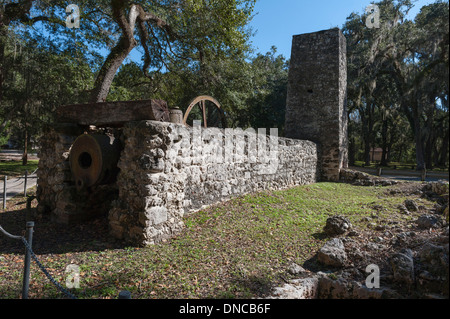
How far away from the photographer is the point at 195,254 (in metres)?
4.01

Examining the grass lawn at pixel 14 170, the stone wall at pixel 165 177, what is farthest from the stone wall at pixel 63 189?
the grass lawn at pixel 14 170

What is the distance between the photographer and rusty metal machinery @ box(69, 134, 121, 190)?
485cm

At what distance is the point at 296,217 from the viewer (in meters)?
5.90

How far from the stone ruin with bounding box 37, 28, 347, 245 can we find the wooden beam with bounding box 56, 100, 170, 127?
16 millimetres

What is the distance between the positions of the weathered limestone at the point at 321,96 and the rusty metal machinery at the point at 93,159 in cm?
898

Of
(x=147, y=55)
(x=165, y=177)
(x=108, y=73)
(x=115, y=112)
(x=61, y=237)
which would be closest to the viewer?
(x=165, y=177)

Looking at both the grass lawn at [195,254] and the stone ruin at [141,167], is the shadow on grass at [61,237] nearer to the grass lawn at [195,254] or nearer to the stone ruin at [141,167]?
the grass lawn at [195,254]

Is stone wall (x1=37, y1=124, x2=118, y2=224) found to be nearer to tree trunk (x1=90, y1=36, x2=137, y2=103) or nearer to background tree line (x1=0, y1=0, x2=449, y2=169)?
background tree line (x1=0, y1=0, x2=449, y2=169)

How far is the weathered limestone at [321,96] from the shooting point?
11.7 metres

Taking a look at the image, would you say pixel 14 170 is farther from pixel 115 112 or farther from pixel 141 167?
pixel 141 167

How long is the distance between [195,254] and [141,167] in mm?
1549

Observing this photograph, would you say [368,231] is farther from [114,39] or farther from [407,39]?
[407,39]

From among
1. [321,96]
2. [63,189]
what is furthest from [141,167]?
[321,96]

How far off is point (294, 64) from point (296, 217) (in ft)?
28.5
